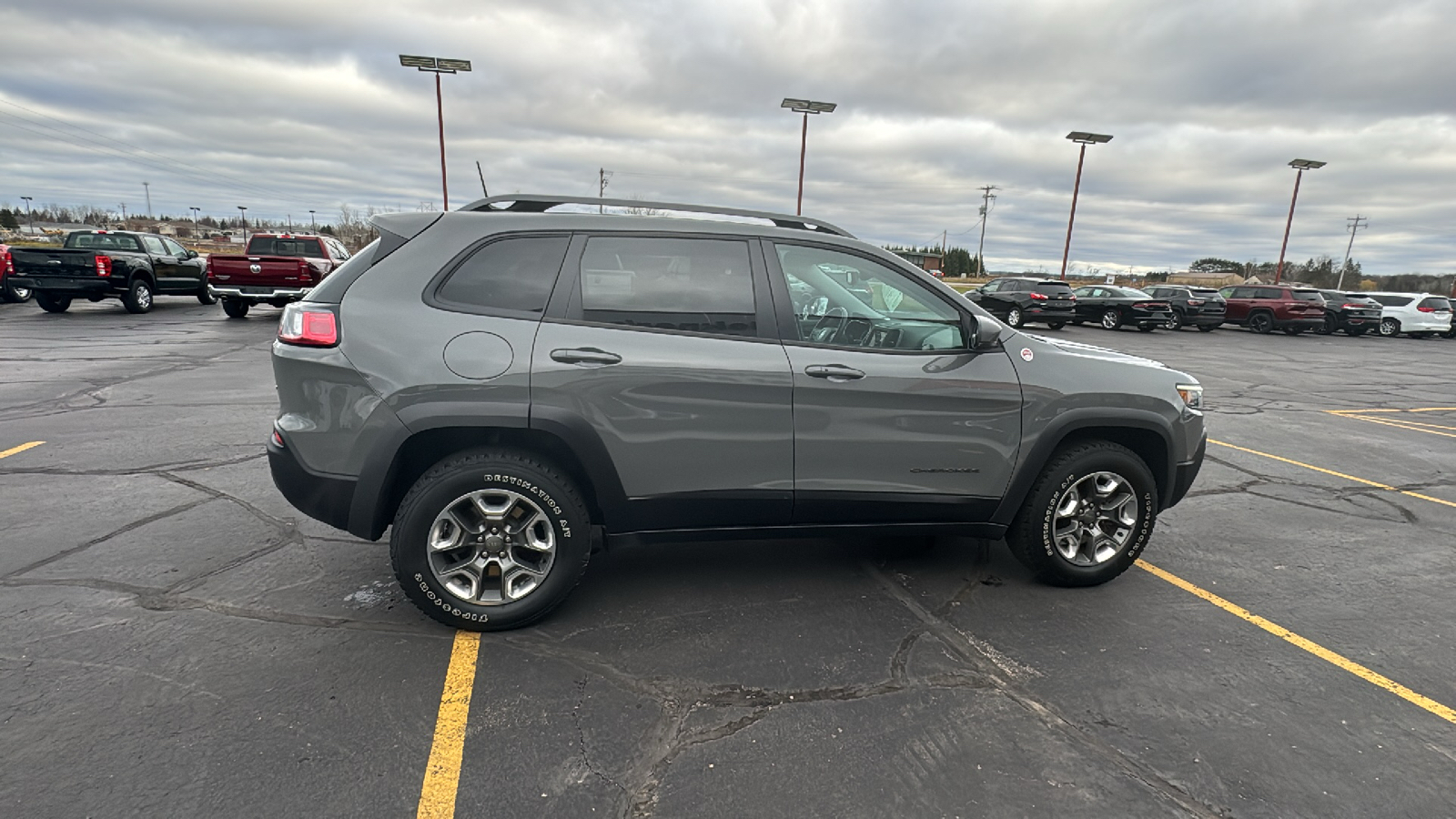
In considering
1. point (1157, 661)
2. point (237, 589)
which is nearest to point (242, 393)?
point (237, 589)

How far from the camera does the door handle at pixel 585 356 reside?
10.1 ft

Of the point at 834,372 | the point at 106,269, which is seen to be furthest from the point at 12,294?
the point at 834,372

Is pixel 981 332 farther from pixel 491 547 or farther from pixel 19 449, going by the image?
pixel 19 449

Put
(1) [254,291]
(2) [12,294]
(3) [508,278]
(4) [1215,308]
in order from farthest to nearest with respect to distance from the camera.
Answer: (4) [1215,308] → (2) [12,294] → (1) [254,291] → (3) [508,278]

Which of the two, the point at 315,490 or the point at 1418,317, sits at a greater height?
the point at 1418,317

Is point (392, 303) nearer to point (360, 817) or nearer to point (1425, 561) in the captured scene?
point (360, 817)

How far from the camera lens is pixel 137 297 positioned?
1780 centimetres

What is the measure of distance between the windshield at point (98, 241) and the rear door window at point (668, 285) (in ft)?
66.1

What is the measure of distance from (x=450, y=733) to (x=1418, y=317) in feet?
126

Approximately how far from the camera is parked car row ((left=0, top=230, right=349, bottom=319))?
16.3m

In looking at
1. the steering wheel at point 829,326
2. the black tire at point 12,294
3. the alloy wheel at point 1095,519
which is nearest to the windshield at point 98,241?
the black tire at point 12,294

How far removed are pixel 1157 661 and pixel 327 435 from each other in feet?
11.9

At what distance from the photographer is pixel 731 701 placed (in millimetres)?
2734

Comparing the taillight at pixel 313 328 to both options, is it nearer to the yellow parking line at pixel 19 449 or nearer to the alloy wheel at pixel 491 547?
the alloy wheel at pixel 491 547
